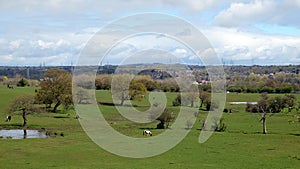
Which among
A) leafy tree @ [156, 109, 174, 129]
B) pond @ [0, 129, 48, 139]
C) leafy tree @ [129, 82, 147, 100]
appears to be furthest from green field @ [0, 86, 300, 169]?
leafy tree @ [129, 82, 147, 100]

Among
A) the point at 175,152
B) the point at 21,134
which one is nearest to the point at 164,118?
the point at 21,134

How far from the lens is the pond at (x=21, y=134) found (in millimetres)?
42503

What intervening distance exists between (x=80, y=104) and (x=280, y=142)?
3807 cm

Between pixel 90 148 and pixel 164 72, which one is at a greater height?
pixel 164 72

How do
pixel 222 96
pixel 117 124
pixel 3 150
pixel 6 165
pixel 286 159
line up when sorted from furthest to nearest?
pixel 222 96 < pixel 117 124 < pixel 3 150 < pixel 286 159 < pixel 6 165

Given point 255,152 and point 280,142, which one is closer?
point 255,152

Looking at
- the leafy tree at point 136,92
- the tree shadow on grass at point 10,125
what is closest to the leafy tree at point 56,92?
the tree shadow on grass at point 10,125

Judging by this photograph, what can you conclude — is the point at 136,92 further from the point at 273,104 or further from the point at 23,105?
the point at 23,105

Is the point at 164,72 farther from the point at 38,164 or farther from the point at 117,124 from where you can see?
the point at 38,164

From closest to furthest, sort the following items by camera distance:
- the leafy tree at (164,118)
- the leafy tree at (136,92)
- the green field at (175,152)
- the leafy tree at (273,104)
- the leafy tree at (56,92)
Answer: the green field at (175,152) < the leafy tree at (164,118) < the leafy tree at (56,92) < the leafy tree at (273,104) < the leafy tree at (136,92)

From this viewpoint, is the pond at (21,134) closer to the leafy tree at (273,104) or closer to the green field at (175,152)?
the green field at (175,152)

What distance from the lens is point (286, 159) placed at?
30.0 metres

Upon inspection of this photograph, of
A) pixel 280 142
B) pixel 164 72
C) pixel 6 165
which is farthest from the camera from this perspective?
pixel 164 72

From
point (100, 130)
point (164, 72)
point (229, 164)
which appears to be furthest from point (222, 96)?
point (229, 164)
